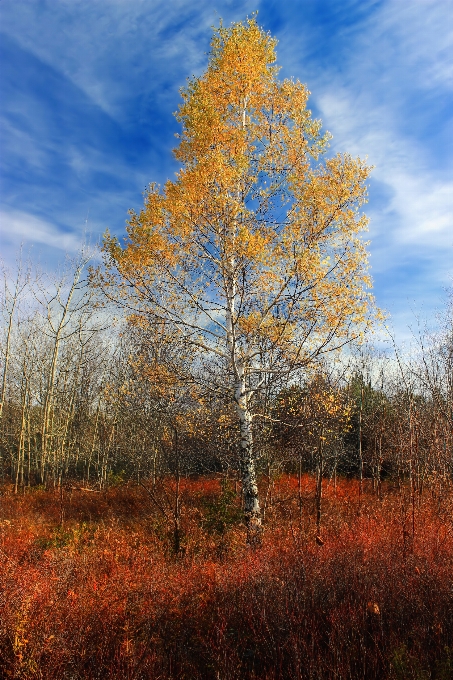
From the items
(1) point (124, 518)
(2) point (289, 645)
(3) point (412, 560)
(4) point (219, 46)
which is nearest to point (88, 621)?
(2) point (289, 645)

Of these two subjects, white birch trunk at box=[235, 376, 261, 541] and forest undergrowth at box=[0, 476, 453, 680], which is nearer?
forest undergrowth at box=[0, 476, 453, 680]

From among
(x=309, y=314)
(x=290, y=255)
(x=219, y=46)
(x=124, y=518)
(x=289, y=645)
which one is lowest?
(x=124, y=518)

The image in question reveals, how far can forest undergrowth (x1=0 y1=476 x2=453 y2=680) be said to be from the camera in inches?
146

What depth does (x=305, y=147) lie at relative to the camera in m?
8.43

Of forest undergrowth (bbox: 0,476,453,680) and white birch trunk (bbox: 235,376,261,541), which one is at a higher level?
white birch trunk (bbox: 235,376,261,541)

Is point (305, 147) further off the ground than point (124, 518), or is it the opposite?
point (305, 147)

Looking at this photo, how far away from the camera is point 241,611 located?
4555 mm

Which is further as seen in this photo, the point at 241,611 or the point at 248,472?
the point at 248,472

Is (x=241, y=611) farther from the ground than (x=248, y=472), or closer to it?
closer to it

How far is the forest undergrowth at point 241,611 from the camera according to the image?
Result: 371 centimetres

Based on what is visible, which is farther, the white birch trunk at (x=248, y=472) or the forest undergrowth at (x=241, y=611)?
the white birch trunk at (x=248, y=472)

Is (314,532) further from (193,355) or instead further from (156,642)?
(156,642)

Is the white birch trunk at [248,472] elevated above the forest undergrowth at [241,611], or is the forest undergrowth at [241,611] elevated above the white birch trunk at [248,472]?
the white birch trunk at [248,472]

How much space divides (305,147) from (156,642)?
832 cm
